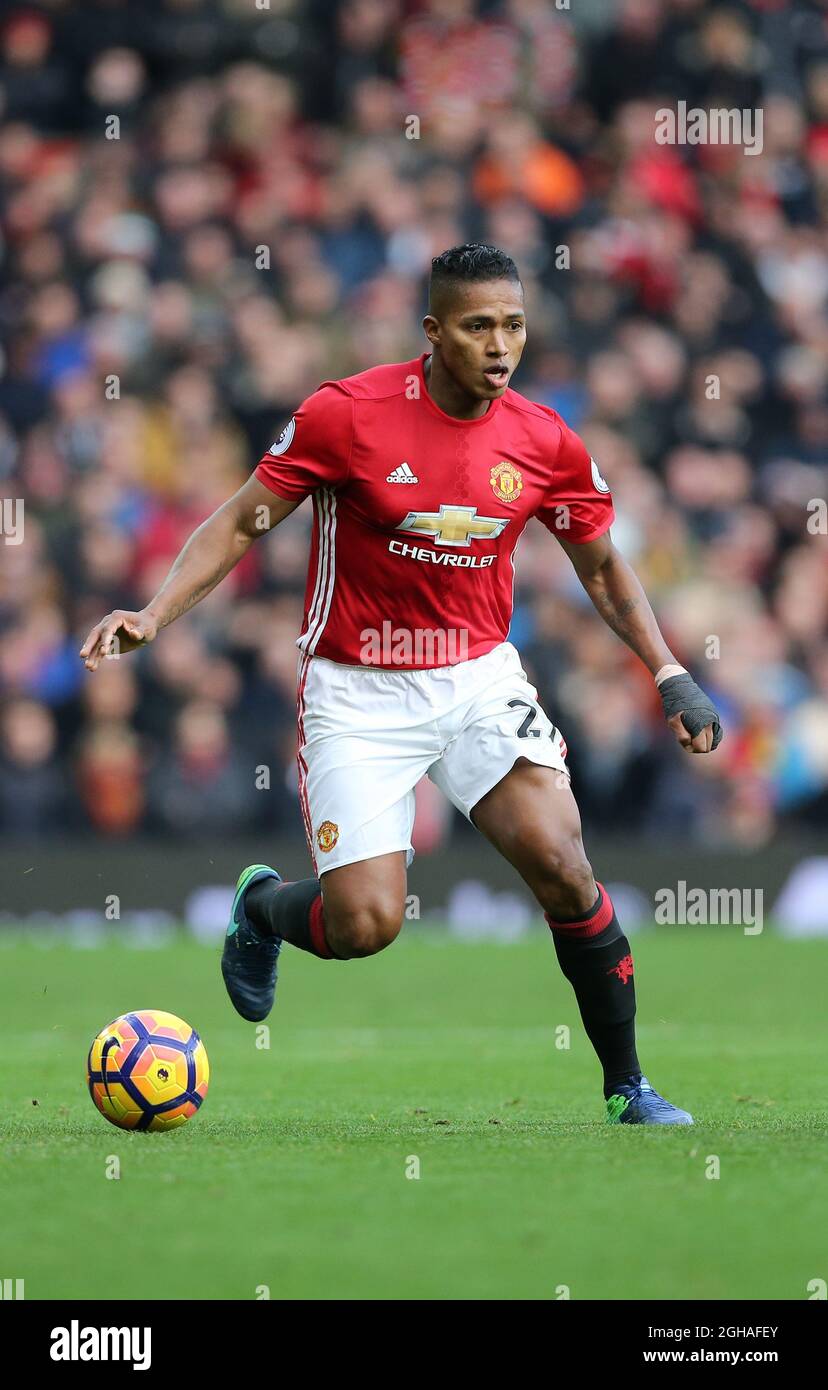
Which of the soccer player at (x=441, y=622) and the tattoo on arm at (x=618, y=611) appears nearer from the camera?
the soccer player at (x=441, y=622)

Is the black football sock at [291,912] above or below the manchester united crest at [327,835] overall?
below

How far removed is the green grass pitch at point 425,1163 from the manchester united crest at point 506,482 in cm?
189

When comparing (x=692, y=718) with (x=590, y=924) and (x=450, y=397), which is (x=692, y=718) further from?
(x=450, y=397)

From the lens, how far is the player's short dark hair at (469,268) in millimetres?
6480

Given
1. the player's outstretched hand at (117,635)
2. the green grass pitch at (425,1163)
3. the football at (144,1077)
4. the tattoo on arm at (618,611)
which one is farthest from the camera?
the tattoo on arm at (618,611)

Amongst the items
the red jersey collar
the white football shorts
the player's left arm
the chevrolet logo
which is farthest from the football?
Answer: the red jersey collar

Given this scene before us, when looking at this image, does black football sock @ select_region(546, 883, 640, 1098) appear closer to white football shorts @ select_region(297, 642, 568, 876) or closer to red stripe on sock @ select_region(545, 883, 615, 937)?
red stripe on sock @ select_region(545, 883, 615, 937)

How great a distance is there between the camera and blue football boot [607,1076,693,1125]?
646cm

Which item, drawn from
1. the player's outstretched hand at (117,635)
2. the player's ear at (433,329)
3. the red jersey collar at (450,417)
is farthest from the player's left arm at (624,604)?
the player's outstretched hand at (117,635)

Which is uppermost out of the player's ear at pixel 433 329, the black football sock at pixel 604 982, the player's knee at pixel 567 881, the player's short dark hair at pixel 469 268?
the player's short dark hair at pixel 469 268

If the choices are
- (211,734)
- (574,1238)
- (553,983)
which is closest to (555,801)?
(574,1238)

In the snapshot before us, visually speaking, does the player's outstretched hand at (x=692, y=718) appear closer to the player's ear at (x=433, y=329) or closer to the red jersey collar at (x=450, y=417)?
the red jersey collar at (x=450, y=417)

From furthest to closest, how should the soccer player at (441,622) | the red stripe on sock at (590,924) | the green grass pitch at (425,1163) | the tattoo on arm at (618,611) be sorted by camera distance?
the tattoo on arm at (618,611)
the red stripe on sock at (590,924)
the soccer player at (441,622)
the green grass pitch at (425,1163)

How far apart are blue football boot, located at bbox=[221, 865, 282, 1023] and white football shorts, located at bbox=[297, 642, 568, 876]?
0.69 meters
